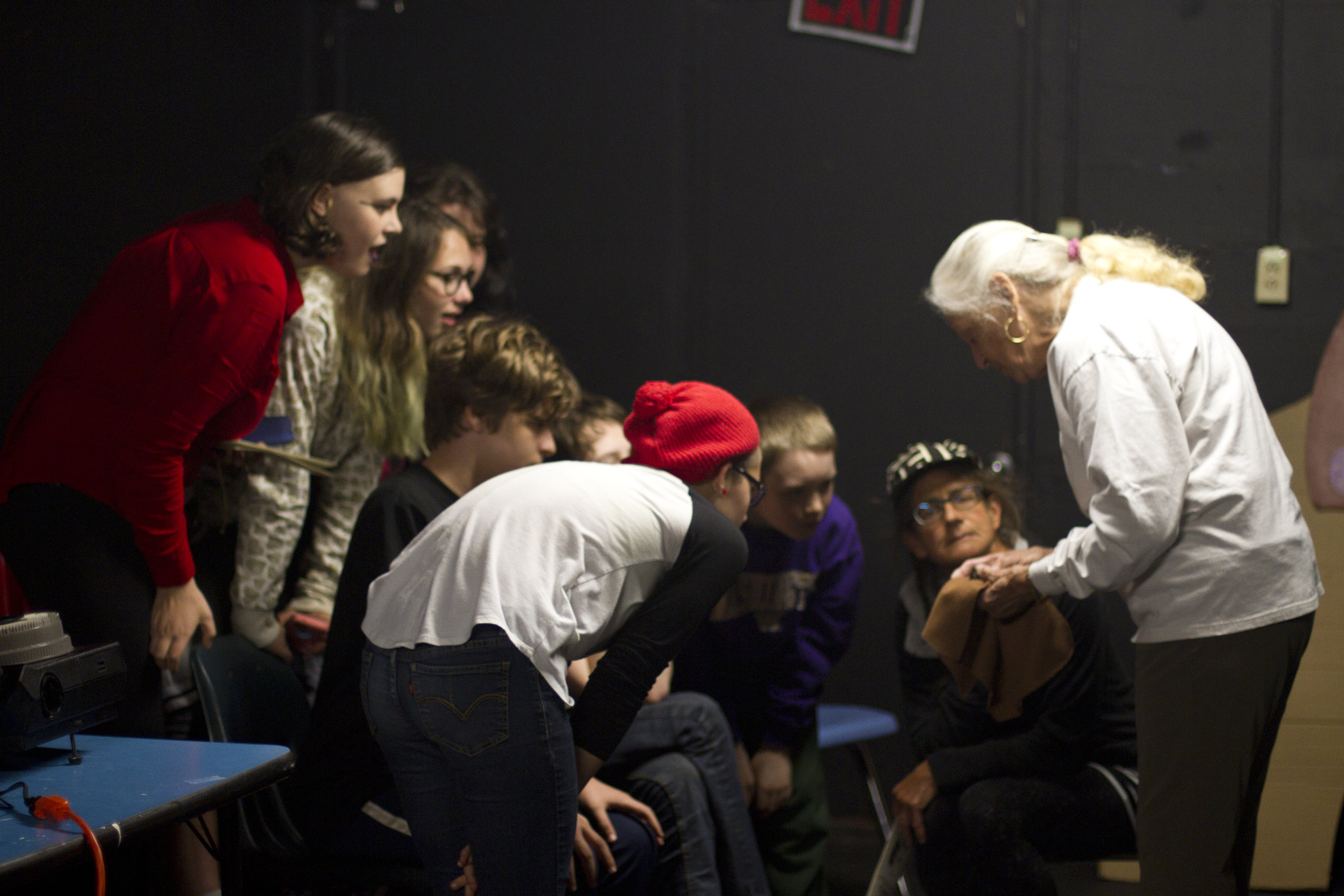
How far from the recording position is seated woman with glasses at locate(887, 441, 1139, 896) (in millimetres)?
1988

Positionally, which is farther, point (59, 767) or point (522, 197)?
point (522, 197)

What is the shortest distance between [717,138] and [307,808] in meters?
2.09

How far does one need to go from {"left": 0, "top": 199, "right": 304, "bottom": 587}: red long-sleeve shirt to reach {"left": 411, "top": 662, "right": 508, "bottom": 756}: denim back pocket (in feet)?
2.25

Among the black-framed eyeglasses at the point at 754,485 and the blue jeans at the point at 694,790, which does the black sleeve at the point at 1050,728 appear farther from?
the black-framed eyeglasses at the point at 754,485

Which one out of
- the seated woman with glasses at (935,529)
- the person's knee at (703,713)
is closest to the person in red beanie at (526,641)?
the person's knee at (703,713)

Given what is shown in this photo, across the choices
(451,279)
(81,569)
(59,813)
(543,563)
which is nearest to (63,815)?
(59,813)

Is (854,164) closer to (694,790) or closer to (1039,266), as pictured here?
(1039,266)

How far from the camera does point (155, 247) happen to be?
1878 mm

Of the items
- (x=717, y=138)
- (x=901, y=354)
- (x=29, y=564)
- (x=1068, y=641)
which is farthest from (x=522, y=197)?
(x=1068, y=641)

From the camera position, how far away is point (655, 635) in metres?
1.52

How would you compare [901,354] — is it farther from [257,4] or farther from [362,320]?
[257,4]

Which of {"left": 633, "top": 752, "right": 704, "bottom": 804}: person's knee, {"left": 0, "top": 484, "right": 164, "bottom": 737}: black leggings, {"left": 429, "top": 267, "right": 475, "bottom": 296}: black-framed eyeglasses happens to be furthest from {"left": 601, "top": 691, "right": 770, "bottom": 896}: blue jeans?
{"left": 429, "top": 267, "right": 475, "bottom": 296}: black-framed eyeglasses

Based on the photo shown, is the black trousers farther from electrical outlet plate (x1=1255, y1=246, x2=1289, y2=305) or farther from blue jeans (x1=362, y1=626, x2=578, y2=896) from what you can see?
electrical outlet plate (x1=1255, y1=246, x2=1289, y2=305)

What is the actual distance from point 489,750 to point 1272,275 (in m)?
2.49
